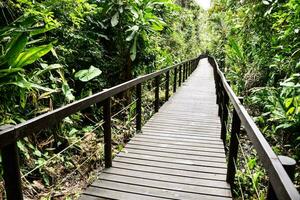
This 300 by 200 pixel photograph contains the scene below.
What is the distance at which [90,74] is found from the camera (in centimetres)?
476

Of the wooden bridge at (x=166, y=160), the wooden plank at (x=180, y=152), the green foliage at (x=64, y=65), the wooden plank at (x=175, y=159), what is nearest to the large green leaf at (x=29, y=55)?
the green foliage at (x=64, y=65)

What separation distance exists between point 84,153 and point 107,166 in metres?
1.03

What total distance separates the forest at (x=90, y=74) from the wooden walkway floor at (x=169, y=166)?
30 centimetres

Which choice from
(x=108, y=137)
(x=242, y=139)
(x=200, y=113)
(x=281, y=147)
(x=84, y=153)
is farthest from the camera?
(x=200, y=113)

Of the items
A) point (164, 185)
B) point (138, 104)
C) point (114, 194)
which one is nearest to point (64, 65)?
point (138, 104)

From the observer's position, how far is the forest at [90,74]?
3.08m

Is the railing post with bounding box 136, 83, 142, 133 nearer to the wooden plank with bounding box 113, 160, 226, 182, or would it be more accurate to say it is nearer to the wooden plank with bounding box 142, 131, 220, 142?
the wooden plank with bounding box 142, 131, 220, 142

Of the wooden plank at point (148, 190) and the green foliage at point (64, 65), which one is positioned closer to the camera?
the wooden plank at point (148, 190)

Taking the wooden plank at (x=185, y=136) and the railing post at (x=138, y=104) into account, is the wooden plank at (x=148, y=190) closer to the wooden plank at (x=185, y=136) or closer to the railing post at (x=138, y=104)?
the wooden plank at (x=185, y=136)

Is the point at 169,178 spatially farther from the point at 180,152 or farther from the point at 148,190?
the point at 180,152

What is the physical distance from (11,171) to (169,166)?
80.1 inches

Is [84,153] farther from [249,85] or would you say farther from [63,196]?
[249,85]

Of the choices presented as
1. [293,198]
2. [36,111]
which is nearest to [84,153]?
[36,111]

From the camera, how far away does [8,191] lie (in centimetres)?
168
